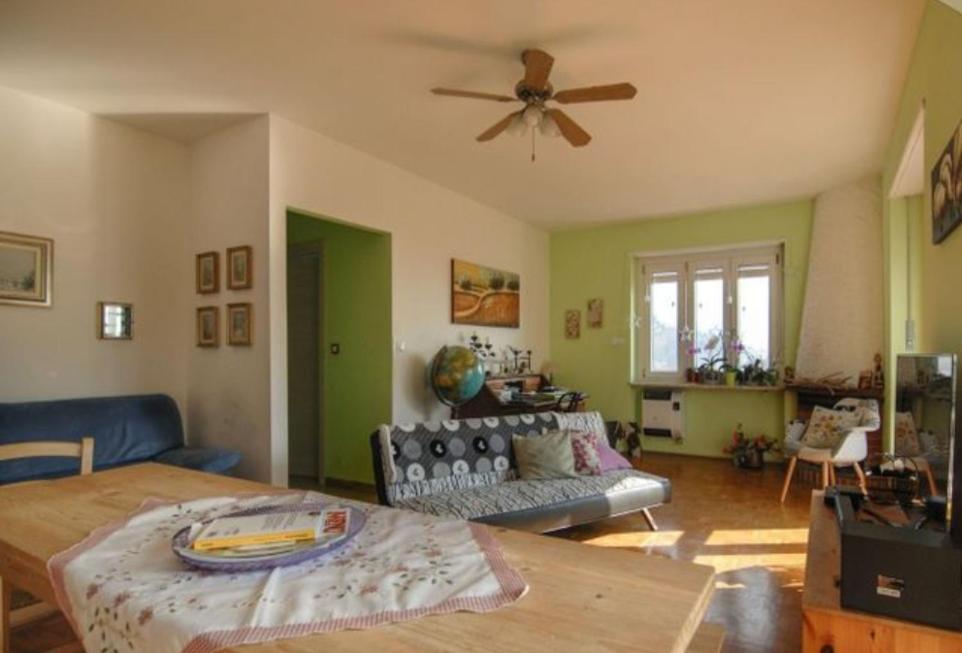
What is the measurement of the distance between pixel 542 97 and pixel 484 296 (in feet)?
9.36

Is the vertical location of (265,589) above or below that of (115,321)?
below

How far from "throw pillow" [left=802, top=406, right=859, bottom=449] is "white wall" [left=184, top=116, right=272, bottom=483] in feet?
13.3

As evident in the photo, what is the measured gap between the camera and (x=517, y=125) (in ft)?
10.0

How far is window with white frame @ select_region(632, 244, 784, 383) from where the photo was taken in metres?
5.79

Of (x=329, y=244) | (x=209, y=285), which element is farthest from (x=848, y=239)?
(x=209, y=285)

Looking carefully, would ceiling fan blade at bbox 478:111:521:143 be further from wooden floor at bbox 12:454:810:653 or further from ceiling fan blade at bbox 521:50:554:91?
wooden floor at bbox 12:454:810:653

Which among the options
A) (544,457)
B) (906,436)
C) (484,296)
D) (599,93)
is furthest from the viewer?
(484,296)

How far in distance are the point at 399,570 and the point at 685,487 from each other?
4.30 meters

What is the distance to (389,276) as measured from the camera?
4543 mm

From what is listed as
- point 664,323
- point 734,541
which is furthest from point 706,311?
point 734,541

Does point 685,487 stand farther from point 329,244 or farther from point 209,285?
point 209,285

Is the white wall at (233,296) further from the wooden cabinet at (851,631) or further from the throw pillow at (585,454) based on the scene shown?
the wooden cabinet at (851,631)

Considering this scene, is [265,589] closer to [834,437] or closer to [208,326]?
[208,326]

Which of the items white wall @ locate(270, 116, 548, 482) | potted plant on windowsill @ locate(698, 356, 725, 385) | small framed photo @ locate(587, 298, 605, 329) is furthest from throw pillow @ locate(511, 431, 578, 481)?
small framed photo @ locate(587, 298, 605, 329)
